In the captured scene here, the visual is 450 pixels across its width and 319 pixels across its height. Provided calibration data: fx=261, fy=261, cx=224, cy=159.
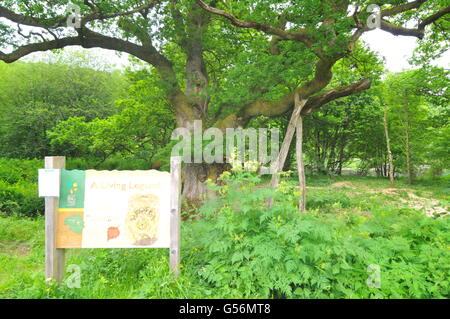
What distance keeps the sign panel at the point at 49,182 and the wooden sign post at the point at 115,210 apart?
23 millimetres

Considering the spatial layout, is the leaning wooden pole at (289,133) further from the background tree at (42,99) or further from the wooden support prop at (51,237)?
the background tree at (42,99)

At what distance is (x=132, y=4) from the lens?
26.4 ft

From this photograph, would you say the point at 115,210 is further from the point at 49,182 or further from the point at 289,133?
the point at 289,133

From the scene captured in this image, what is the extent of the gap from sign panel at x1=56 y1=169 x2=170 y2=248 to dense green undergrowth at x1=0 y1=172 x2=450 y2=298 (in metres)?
0.44

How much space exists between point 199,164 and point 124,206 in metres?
5.74

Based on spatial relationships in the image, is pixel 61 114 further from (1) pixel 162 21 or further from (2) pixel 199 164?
(2) pixel 199 164

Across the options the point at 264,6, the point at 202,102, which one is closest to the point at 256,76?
the point at 264,6

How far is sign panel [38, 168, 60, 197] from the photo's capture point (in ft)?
9.93

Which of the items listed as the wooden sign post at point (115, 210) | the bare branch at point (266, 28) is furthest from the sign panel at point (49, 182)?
the bare branch at point (266, 28)

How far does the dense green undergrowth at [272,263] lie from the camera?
2.81 m

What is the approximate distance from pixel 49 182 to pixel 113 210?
0.79 m

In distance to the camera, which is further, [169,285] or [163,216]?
[163,216]

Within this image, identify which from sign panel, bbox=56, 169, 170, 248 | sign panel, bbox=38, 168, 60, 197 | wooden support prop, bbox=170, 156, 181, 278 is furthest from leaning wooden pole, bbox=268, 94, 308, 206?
sign panel, bbox=38, 168, 60, 197

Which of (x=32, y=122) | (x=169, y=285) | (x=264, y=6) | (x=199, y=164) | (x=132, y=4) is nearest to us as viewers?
(x=169, y=285)
